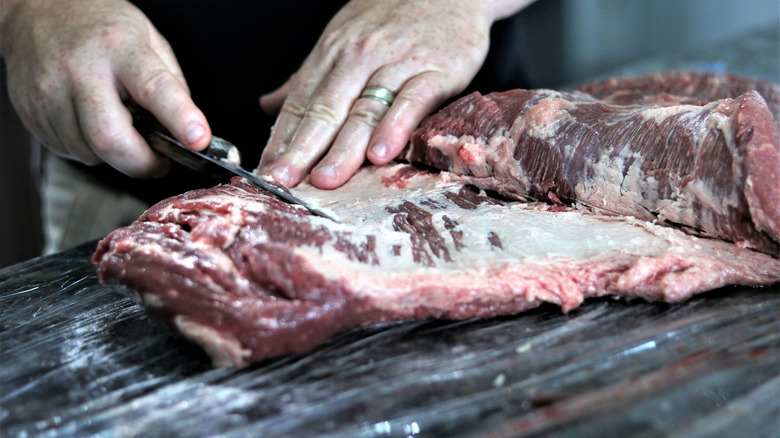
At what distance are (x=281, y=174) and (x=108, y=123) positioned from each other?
78cm

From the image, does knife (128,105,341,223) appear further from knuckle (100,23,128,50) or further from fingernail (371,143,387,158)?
fingernail (371,143,387,158)

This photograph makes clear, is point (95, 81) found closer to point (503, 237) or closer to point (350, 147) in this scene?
point (350, 147)

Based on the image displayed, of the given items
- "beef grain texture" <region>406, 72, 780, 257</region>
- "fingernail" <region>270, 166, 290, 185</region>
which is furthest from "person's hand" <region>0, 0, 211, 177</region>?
"beef grain texture" <region>406, 72, 780, 257</region>

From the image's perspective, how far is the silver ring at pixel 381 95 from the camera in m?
2.57

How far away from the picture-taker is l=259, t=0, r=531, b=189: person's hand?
244 cm

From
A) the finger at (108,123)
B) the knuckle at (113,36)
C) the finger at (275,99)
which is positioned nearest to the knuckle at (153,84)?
the finger at (108,123)

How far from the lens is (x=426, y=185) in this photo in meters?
2.25

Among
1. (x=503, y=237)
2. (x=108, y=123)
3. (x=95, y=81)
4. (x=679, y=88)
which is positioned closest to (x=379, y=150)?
(x=503, y=237)

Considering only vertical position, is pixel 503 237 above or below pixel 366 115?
below

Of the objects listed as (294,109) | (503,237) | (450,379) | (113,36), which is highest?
(113,36)

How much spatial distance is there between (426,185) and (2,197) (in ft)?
16.0

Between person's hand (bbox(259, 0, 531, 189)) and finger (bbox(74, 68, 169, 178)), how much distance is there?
54 cm

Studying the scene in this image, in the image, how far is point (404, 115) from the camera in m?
2.47

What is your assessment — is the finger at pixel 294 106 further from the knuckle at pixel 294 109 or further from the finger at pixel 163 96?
the finger at pixel 163 96
